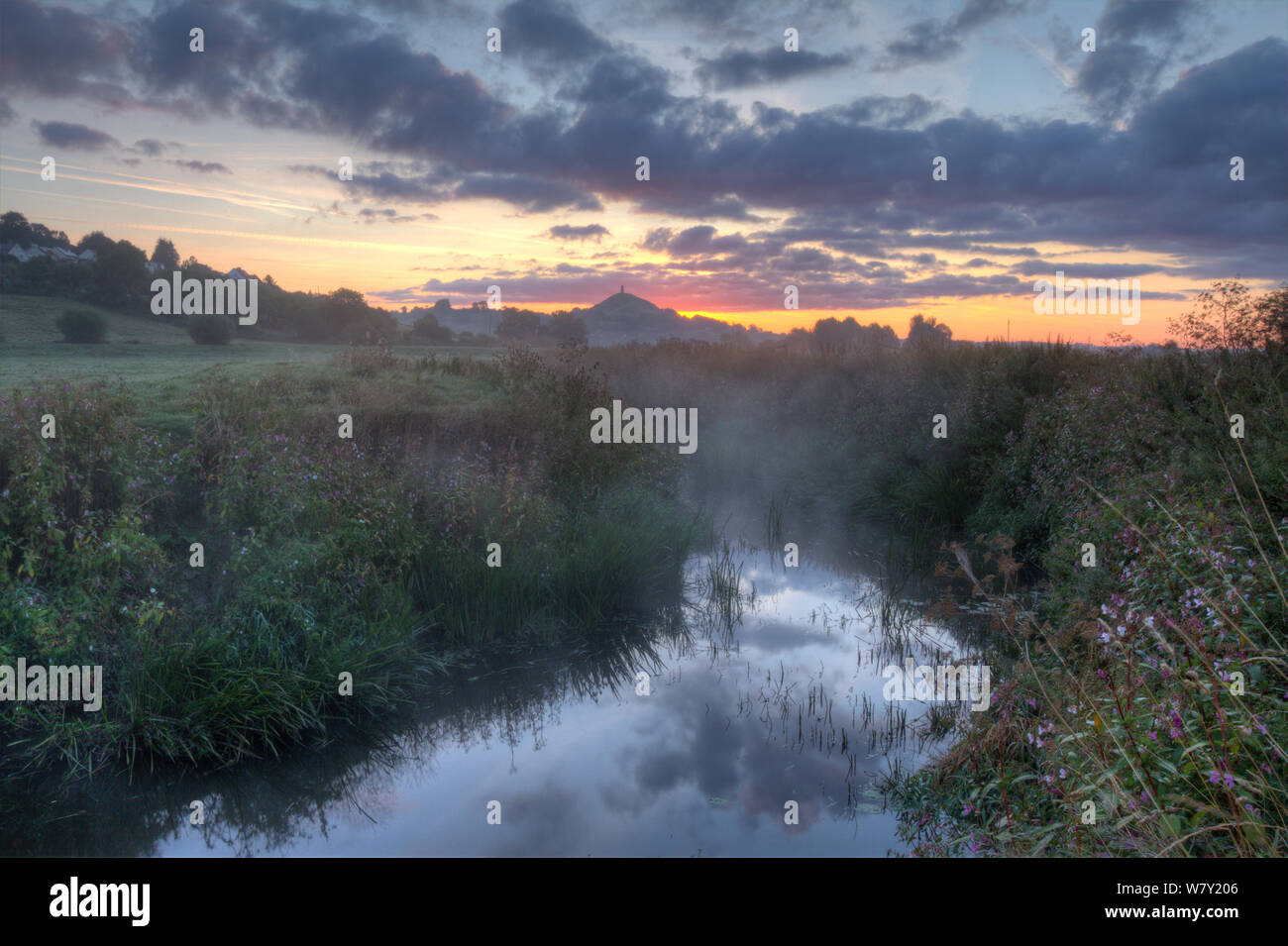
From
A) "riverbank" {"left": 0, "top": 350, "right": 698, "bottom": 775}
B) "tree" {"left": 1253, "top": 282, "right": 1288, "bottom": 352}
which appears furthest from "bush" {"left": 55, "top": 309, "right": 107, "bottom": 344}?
"tree" {"left": 1253, "top": 282, "right": 1288, "bottom": 352}

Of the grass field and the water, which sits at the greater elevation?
the grass field

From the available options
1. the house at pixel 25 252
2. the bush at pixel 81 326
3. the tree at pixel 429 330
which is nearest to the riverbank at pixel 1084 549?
the tree at pixel 429 330

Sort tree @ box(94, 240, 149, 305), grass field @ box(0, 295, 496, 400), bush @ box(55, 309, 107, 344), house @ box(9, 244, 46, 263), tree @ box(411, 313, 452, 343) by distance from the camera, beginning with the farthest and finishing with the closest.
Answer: tree @ box(411, 313, 452, 343) < tree @ box(94, 240, 149, 305) < house @ box(9, 244, 46, 263) < bush @ box(55, 309, 107, 344) < grass field @ box(0, 295, 496, 400)

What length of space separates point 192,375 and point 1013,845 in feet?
38.0

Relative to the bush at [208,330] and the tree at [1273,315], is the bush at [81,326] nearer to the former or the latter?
the bush at [208,330]

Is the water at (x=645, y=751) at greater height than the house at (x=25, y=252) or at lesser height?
lesser

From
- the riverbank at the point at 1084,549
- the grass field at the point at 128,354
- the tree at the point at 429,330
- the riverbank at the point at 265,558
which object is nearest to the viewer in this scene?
the riverbank at the point at 1084,549

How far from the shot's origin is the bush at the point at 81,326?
16938 millimetres

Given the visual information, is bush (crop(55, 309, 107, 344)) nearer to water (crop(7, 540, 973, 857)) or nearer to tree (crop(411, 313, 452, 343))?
tree (crop(411, 313, 452, 343))

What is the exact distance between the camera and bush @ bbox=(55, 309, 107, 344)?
16.9m

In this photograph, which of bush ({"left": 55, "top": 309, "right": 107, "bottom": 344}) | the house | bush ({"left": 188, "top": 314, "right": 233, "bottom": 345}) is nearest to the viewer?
bush ({"left": 55, "top": 309, "right": 107, "bottom": 344})

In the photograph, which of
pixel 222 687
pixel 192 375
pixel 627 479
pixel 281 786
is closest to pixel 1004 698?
pixel 281 786

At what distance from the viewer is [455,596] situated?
7.62 m

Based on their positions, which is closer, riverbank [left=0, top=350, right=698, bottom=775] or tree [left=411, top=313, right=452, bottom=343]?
riverbank [left=0, top=350, right=698, bottom=775]
